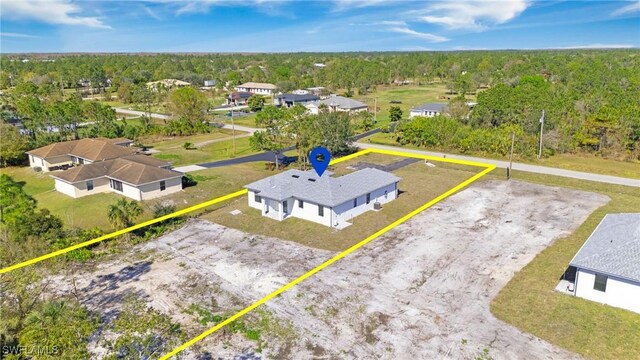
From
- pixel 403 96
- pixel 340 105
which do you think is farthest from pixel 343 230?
pixel 403 96

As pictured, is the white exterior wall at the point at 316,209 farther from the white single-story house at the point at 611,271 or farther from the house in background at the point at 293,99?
the house in background at the point at 293,99

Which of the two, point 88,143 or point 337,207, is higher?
point 88,143

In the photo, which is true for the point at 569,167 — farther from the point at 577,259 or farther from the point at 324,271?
the point at 324,271

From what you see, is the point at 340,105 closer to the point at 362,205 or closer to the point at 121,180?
the point at 121,180

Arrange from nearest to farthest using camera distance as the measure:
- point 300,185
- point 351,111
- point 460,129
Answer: point 300,185 < point 460,129 < point 351,111

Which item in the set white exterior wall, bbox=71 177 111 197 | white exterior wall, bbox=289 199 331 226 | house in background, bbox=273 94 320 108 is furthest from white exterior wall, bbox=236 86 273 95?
white exterior wall, bbox=289 199 331 226

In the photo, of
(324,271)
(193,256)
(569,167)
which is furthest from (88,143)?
(569,167)
